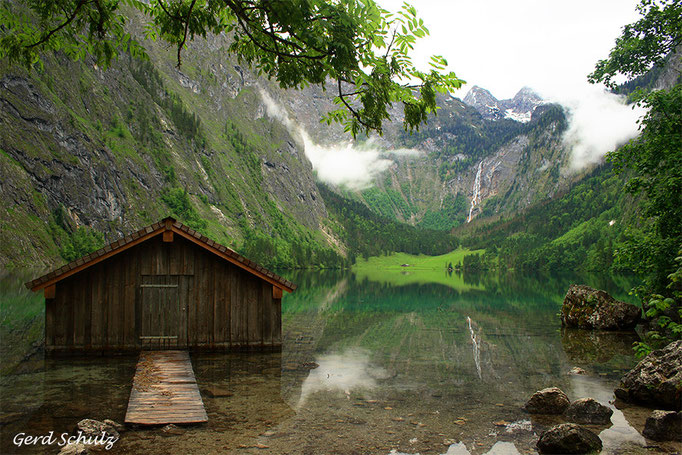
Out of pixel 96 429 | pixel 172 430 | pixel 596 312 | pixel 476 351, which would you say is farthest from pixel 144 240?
pixel 596 312

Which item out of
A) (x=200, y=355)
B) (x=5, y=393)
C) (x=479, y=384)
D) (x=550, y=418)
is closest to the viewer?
(x=550, y=418)

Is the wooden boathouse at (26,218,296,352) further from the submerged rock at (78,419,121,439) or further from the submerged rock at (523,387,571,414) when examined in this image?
the submerged rock at (523,387,571,414)

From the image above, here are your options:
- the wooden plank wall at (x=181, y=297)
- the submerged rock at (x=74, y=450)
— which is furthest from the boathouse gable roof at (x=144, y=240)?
the submerged rock at (x=74, y=450)

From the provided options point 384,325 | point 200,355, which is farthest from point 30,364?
point 384,325

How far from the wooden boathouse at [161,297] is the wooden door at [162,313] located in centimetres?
4

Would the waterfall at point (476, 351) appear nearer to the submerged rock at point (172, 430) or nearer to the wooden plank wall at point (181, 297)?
the wooden plank wall at point (181, 297)

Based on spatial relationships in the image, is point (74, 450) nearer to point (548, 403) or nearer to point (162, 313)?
point (162, 313)

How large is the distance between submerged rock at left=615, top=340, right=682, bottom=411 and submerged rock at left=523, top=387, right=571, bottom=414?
244 cm

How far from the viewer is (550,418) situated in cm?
1419

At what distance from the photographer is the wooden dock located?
12.5 meters

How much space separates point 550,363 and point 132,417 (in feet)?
56.2

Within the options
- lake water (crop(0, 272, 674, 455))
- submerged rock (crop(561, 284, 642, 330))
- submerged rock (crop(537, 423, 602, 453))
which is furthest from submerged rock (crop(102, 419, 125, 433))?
submerged rock (crop(561, 284, 642, 330))

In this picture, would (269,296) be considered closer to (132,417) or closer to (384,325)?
(132,417)

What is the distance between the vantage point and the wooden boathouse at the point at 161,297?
19.9 metres
